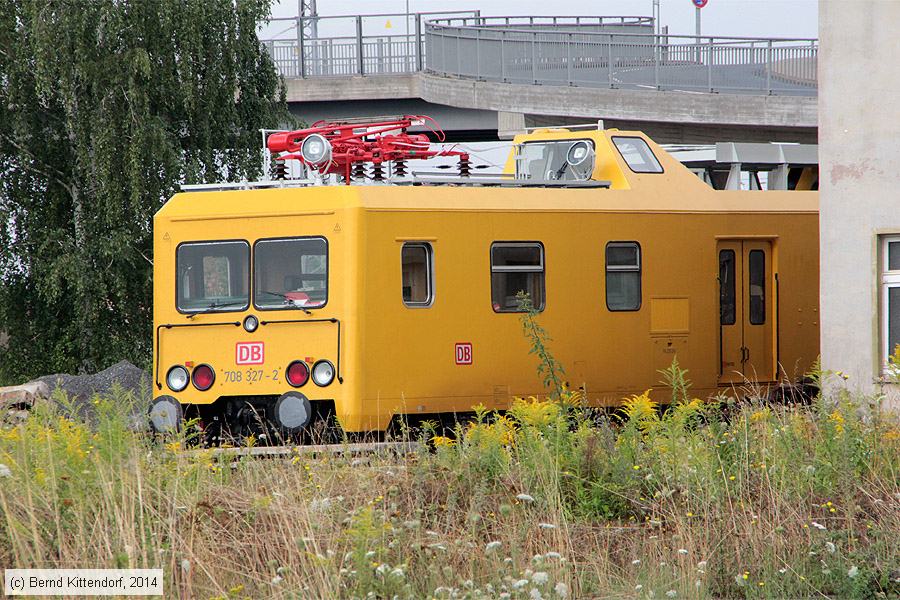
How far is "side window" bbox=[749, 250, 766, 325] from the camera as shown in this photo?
50.4ft

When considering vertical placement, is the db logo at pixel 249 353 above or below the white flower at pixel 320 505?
above

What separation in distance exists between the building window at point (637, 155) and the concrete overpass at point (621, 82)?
1152 cm

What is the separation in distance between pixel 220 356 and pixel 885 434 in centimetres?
659

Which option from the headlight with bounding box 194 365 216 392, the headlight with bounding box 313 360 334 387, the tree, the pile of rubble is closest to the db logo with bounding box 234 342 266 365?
the headlight with bounding box 194 365 216 392

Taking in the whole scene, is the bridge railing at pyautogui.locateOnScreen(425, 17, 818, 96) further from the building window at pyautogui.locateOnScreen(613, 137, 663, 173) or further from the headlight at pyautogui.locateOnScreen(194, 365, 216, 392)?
the headlight at pyautogui.locateOnScreen(194, 365, 216, 392)

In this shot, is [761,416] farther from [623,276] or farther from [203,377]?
[203,377]

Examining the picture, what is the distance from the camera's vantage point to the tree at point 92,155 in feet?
72.6

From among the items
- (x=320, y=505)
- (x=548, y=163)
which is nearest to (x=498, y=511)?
(x=320, y=505)

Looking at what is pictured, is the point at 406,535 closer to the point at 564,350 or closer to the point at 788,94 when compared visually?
the point at 564,350

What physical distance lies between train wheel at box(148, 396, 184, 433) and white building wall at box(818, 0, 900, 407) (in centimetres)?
646

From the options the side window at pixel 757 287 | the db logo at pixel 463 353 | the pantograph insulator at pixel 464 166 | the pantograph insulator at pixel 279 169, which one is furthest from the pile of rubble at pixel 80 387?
the side window at pixel 757 287

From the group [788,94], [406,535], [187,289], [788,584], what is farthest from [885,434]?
[788,94]

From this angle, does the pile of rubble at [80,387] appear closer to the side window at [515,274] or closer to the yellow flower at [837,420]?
the side window at [515,274]

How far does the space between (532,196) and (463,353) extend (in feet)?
6.31
